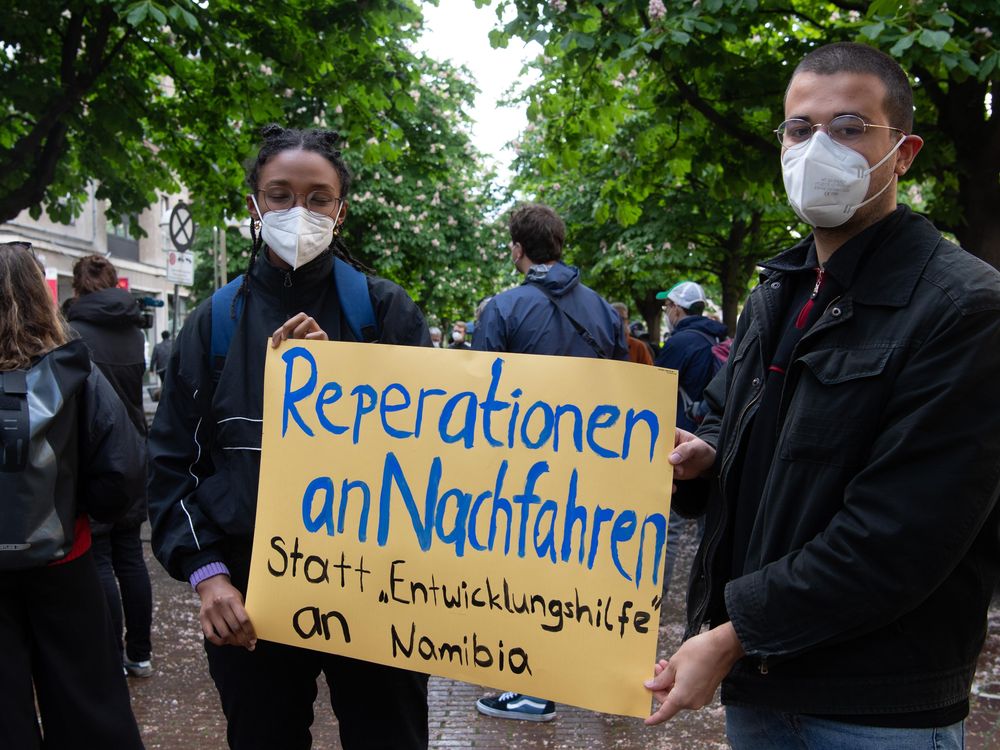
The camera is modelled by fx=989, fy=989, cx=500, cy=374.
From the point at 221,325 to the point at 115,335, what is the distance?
Result: 3511 millimetres

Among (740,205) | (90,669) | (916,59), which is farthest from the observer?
(740,205)

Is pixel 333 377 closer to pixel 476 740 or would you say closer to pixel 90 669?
pixel 90 669

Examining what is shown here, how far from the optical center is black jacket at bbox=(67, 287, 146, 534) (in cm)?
552

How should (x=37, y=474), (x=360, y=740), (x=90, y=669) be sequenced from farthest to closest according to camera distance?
1. (x=90, y=669)
2. (x=37, y=474)
3. (x=360, y=740)

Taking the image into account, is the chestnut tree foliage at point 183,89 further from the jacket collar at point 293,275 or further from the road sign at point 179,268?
the jacket collar at point 293,275

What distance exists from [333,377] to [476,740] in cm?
272

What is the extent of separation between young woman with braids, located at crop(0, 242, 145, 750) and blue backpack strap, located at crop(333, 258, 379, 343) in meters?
1.17

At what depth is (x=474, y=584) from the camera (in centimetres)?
225

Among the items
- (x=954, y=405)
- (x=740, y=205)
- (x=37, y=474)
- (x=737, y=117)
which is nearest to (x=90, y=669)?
Result: (x=37, y=474)

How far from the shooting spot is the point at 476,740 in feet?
14.8

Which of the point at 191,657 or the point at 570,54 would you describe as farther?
the point at 570,54

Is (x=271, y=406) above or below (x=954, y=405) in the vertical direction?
below

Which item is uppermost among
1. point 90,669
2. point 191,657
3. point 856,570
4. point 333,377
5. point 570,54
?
point 570,54

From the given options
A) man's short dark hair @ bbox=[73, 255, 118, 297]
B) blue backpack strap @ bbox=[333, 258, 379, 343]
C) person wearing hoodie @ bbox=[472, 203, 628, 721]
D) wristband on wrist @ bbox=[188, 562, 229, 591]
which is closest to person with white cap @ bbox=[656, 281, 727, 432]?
person wearing hoodie @ bbox=[472, 203, 628, 721]
